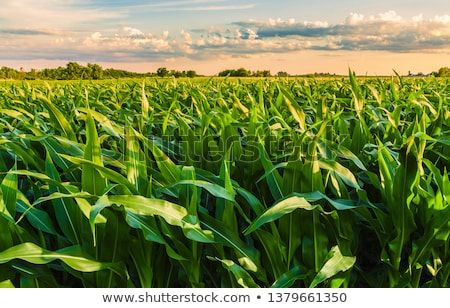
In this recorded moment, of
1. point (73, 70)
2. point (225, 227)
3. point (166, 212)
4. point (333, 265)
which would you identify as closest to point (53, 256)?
point (166, 212)

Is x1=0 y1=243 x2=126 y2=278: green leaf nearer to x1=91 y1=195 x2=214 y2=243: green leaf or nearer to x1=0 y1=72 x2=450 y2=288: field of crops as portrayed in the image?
x1=0 y1=72 x2=450 y2=288: field of crops

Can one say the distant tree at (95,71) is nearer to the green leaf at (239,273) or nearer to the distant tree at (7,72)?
the distant tree at (7,72)

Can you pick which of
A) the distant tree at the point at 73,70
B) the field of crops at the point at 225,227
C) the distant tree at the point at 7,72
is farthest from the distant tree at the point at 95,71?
the field of crops at the point at 225,227

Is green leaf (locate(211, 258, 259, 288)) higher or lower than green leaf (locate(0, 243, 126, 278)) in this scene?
lower

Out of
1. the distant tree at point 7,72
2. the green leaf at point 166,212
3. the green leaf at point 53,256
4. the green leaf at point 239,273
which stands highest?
the green leaf at point 166,212

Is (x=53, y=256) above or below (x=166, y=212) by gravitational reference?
below

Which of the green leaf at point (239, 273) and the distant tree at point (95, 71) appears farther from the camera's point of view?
the distant tree at point (95, 71)

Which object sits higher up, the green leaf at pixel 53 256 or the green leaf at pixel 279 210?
the green leaf at pixel 279 210

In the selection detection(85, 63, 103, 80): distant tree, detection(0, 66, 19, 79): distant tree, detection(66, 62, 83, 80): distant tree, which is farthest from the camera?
detection(0, 66, 19, 79): distant tree

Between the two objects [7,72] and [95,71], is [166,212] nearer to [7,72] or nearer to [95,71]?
[95,71]

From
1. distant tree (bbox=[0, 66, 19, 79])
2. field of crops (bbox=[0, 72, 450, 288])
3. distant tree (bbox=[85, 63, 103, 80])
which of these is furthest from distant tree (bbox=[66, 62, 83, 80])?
field of crops (bbox=[0, 72, 450, 288])

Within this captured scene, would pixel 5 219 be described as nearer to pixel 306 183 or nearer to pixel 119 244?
pixel 119 244

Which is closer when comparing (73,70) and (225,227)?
(225,227)
